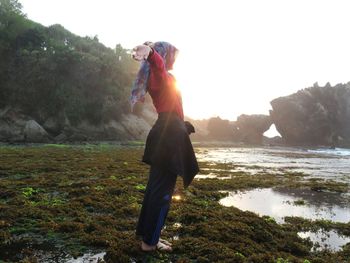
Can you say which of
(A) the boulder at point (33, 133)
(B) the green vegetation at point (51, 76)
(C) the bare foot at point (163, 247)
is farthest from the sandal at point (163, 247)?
(B) the green vegetation at point (51, 76)

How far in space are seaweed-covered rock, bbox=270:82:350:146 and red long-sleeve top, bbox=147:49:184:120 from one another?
3996 inches

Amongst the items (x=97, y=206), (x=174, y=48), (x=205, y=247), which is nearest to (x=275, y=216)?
(x=205, y=247)

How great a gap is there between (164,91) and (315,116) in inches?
4024

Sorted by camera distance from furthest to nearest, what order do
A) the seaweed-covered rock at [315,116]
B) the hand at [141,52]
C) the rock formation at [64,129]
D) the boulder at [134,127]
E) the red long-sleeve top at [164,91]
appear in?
the seaweed-covered rock at [315,116]
the boulder at [134,127]
the rock formation at [64,129]
the red long-sleeve top at [164,91]
the hand at [141,52]

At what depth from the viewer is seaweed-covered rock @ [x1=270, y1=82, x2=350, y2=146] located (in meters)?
99.3

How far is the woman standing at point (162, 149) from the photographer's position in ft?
16.3

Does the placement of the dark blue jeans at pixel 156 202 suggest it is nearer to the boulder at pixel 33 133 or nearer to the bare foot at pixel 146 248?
the bare foot at pixel 146 248

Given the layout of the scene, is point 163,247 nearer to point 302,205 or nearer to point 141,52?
point 141,52

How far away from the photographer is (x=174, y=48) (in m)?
5.29

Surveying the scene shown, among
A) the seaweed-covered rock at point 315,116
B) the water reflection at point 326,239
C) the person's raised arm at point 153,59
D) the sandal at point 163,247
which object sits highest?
the seaweed-covered rock at point 315,116

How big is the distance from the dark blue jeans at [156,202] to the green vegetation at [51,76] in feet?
181

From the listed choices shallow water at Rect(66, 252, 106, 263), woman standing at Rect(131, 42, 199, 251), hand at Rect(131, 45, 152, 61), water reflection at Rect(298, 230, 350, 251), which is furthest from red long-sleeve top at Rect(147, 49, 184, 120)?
water reflection at Rect(298, 230, 350, 251)

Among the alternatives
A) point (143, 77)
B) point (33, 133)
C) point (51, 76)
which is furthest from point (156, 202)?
point (51, 76)

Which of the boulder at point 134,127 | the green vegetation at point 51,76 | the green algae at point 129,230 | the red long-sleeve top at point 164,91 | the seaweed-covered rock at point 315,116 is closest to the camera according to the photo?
the red long-sleeve top at point 164,91
